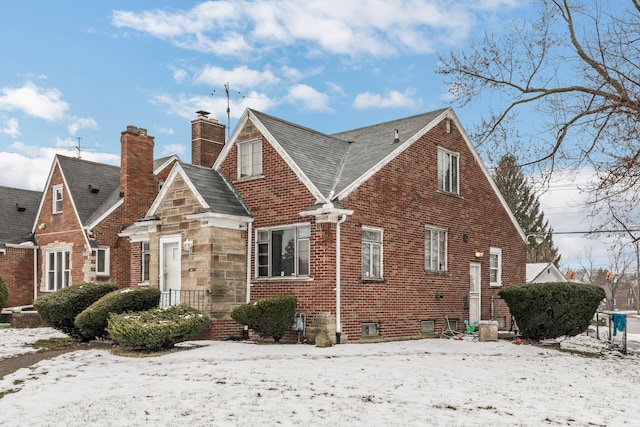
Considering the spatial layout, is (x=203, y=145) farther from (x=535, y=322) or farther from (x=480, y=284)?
(x=535, y=322)

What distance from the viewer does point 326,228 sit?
1792 cm

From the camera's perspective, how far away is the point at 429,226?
21.7 meters

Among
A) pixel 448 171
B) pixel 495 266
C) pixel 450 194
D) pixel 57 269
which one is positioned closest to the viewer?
pixel 450 194

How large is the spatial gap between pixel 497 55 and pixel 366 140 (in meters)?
6.11

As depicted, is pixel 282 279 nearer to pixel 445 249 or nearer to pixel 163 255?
pixel 163 255

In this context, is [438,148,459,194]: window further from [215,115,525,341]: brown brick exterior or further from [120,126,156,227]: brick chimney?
[120,126,156,227]: brick chimney

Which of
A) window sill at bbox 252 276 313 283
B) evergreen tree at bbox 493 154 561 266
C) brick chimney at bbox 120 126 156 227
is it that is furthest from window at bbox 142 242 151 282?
evergreen tree at bbox 493 154 561 266

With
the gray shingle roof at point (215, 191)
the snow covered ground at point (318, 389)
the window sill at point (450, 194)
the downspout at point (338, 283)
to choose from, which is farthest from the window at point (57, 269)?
the window sill at point (450, 194)

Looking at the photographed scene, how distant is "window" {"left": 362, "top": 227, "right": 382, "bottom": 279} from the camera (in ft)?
62.6

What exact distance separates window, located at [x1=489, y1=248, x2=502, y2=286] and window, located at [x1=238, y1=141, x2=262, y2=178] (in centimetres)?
1016

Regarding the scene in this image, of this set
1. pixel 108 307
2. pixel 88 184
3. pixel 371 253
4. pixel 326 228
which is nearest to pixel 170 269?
pixel 108 307

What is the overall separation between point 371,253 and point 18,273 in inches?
755

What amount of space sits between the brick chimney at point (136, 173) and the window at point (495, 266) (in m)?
14.2

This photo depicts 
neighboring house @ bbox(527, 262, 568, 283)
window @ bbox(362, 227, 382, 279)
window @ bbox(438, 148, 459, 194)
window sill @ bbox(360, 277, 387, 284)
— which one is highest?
window @ bbox(438, 148, 459, 194)
